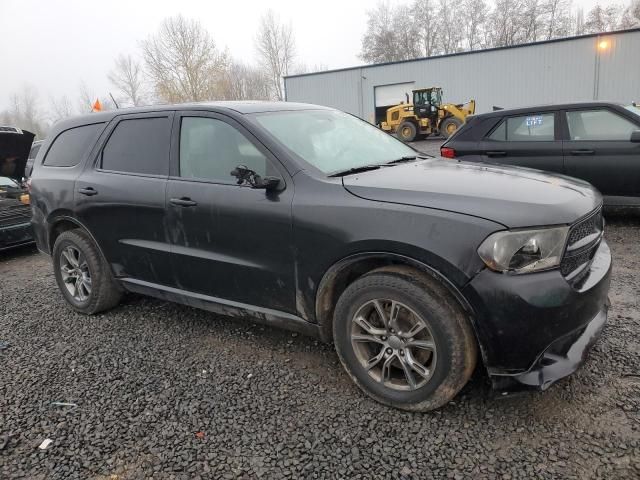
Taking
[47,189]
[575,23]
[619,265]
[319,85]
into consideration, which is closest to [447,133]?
[319,85]

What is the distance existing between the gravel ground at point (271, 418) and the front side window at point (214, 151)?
4.16ft

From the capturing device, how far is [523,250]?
2129 mm

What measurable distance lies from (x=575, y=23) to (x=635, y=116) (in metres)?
58.8

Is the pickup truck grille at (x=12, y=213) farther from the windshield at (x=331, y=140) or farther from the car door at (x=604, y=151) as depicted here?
the car door at (x=604, y=151)

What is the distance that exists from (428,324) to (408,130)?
796 inches

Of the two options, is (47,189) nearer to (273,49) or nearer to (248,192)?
(248,192)

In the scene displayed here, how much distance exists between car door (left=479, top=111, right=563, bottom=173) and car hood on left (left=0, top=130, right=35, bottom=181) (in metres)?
6.19

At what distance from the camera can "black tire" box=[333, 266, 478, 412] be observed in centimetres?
225

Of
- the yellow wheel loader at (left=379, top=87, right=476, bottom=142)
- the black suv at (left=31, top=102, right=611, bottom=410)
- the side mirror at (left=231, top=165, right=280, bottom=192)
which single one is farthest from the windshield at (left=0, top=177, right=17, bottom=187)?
the yellow wheel loader at (left=379, top=87, right=476, bottom=142)

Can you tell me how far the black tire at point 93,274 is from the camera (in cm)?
392

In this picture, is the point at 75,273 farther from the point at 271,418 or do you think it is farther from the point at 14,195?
the point at 14,195

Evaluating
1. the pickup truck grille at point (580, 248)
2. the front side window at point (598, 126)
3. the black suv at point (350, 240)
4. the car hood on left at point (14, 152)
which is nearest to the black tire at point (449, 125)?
the front side window at point (598, 126)

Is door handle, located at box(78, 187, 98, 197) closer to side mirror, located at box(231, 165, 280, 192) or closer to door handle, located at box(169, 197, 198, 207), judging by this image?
door handle, located at box(169, 197, 198, 207)

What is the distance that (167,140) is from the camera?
342cm
